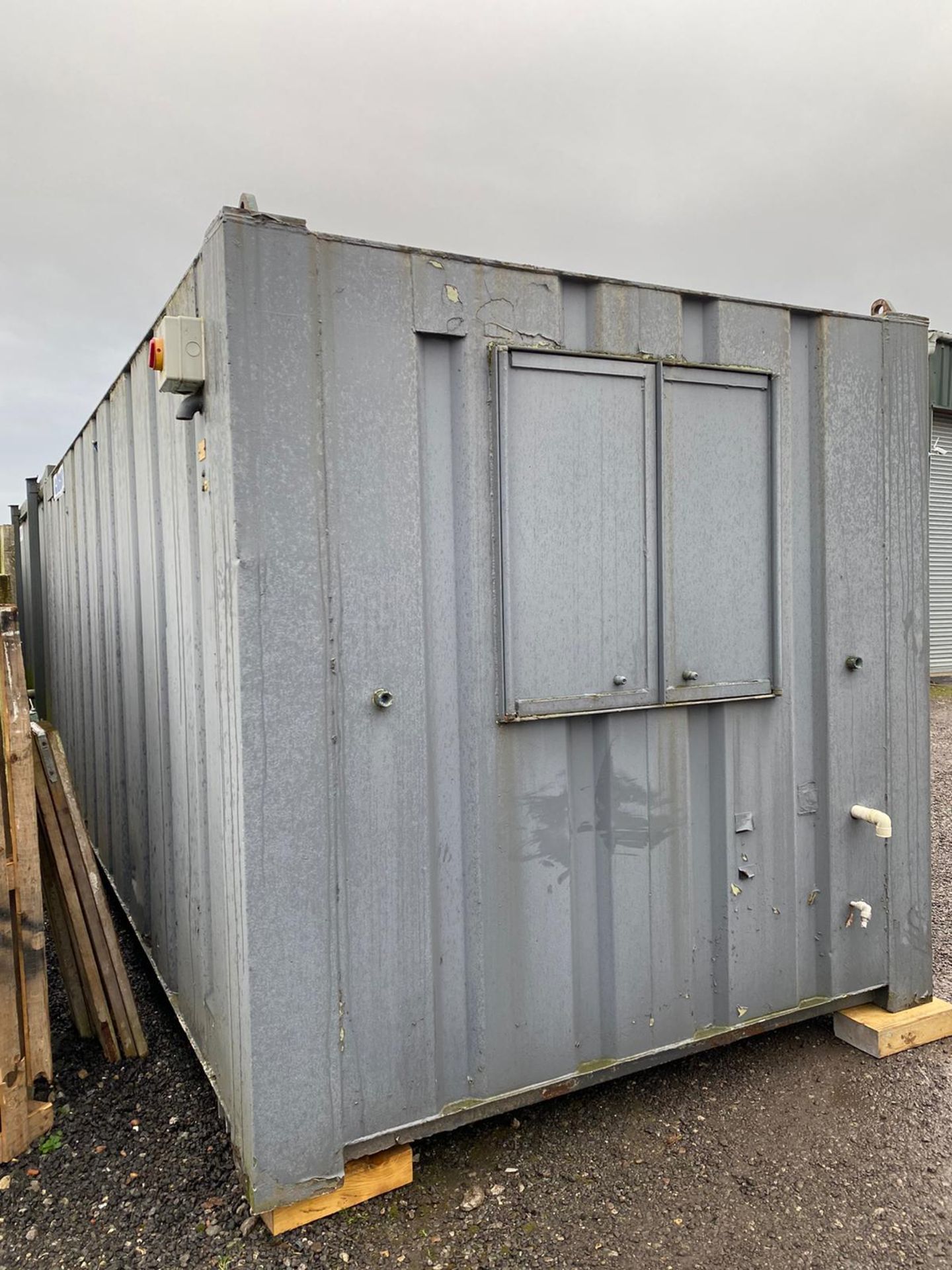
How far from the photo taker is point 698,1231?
212cm

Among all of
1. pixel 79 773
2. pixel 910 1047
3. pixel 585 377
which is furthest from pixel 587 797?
pixel 79 773

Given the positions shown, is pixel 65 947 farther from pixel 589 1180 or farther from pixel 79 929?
pixel 589 1180

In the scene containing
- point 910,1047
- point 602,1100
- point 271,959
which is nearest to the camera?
point 271,959

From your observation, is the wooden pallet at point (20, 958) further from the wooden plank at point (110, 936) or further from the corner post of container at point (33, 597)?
the corner post of container at point (33, 597)

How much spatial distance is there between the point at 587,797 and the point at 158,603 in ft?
5.30

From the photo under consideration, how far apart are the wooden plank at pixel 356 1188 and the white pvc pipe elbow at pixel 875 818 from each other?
5.69 feet

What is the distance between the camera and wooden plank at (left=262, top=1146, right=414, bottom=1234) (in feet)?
6.90

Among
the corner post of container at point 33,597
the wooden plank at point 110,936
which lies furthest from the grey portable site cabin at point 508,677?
the corner post of container at point 33,597

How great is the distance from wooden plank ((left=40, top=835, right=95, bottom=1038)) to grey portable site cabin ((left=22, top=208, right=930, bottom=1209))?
1.14 ft

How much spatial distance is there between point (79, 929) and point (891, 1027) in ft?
9.24

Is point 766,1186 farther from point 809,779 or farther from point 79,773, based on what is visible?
point 79,773

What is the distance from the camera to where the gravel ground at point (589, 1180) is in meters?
2.06

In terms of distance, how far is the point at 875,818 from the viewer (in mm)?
2803

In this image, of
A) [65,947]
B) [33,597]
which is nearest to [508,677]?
[65,947]
